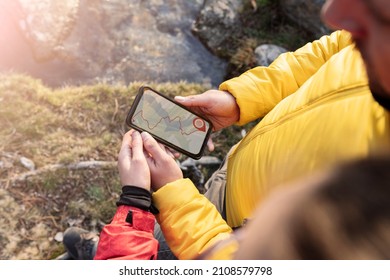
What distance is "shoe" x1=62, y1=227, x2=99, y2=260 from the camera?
1.82 m

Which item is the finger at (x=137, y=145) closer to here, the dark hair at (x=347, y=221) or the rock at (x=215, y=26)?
the dark hair at (x=347, y=221)

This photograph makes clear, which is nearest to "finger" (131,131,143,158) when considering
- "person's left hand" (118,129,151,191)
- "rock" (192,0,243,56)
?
"person's left hand" (118,129,151,191)

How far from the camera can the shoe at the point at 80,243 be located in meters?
1.82

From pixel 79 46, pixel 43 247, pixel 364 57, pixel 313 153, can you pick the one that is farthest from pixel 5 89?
pixel 364 57

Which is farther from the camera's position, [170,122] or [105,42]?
[105,42]

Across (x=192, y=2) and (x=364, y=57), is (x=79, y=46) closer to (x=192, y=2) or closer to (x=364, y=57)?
(x=192, y=2)

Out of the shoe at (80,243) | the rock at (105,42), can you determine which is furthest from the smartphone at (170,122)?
the rock at (105,42)

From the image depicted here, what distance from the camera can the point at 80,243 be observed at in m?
1.84

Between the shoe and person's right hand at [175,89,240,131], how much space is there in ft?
2.62

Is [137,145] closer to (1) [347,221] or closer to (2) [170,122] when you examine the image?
(2) [170,122]

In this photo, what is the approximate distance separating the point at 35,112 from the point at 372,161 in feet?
6.29

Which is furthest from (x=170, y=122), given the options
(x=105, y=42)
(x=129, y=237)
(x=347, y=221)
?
(x=105, y=42)

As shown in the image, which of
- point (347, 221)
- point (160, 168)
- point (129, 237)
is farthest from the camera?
point (160, 168)

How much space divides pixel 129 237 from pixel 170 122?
461 millimetres
